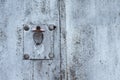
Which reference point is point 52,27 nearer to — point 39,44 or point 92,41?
point 39,44

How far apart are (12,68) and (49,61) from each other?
19cm

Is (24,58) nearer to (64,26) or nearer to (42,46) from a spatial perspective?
(42,46)

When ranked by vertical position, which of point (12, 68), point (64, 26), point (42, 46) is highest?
point (64, 26)

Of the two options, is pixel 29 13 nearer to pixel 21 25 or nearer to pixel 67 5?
pixel 21 25

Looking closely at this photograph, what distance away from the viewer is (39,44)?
1549mm

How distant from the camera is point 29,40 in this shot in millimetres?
1547

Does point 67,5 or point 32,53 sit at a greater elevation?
point 67,5

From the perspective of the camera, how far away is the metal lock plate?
1542 mm

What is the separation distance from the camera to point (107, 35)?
1.58m

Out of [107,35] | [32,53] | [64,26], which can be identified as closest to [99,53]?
[107,35]

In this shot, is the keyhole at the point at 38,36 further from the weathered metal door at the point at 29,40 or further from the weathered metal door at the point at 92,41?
the weathered metal door at the point at 92,41

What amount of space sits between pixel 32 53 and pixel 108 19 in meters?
0.42

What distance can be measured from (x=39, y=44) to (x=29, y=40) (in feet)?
0.18

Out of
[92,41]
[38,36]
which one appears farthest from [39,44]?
[92,41]
